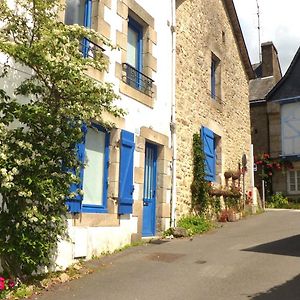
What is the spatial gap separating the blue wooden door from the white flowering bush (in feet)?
12.1

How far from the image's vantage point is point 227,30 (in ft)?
48.3

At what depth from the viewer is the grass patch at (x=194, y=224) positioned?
10.2m

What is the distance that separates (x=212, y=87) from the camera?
13617mm

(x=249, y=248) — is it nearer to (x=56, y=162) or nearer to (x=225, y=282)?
(x=225, y=282)

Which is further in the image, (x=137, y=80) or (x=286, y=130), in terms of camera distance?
(x=286, y=130)

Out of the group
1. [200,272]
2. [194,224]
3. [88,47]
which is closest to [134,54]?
[88,47]

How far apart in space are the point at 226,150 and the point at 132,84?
223 inches

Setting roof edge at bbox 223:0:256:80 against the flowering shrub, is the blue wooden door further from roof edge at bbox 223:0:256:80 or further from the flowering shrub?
roof edge at bbox 223:0:256:80

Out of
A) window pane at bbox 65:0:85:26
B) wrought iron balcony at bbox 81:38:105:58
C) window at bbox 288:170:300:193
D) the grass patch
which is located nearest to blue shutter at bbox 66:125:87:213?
wrought iron balcony at bbox 81:38:105:58

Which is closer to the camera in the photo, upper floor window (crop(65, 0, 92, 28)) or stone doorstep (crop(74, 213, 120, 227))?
stone doorstep (crop(74, 213, 120, 227))

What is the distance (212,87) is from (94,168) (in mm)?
6778

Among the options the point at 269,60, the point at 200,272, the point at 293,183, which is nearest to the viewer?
the point at 200,272

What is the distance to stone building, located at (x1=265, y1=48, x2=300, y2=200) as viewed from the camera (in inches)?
789

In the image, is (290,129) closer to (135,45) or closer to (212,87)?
(212,87)
